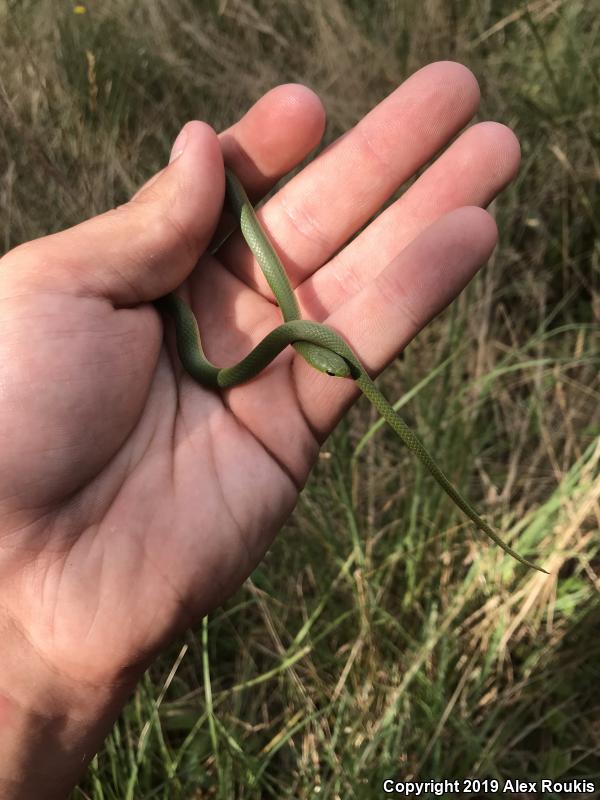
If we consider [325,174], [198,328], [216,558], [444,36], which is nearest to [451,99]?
[325,174]

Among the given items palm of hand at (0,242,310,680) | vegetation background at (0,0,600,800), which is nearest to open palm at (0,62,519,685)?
palm of hand at (0,242,310,680)

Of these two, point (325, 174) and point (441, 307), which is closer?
point (441, 307)

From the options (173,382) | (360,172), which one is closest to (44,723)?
(173,382)

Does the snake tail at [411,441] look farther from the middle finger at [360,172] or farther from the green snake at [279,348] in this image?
the middle finger at [360,172]

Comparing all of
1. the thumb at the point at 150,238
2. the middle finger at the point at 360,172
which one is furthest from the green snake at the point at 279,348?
the thumb at the point at 150,238

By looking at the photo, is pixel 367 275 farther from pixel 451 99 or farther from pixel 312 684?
pixel 312 684

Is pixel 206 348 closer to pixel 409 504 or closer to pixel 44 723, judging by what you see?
pixel 409 504

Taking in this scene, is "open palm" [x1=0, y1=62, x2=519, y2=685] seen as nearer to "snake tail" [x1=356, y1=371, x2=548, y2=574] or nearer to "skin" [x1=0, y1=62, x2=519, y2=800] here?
"skin" [x1=0, y1=62, x2=519, y2=800]
